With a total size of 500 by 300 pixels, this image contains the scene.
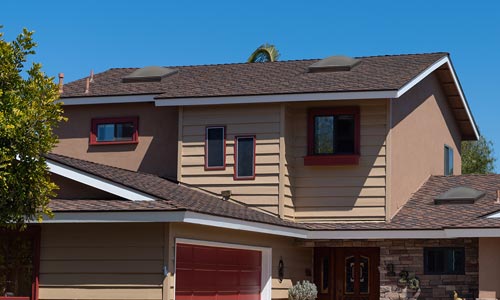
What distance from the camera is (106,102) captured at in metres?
26.9

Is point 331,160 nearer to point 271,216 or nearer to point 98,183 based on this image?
point 271,216

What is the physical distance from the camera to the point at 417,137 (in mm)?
27359

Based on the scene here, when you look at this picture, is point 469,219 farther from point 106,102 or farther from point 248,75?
point 106,102

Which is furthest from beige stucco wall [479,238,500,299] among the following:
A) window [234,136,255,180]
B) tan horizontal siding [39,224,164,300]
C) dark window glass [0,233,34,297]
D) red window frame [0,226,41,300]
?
dark window glass [0,233,34,297]

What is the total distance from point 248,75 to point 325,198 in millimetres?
4466

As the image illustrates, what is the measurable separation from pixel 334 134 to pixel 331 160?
693 millimetres

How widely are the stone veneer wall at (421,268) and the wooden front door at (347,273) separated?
131 cm

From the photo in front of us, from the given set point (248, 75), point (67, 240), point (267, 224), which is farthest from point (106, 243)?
point (248, 75)

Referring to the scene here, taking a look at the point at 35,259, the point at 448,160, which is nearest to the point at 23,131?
the point at 35,259

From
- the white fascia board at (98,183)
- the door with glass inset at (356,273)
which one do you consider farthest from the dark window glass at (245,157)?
the white fascia board at (98,183)

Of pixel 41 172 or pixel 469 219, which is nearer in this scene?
pixel 41 172

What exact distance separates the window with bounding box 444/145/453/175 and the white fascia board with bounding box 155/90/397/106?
7189 millimetres

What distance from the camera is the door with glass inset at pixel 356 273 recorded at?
25.9 meters

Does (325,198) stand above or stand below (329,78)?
below
